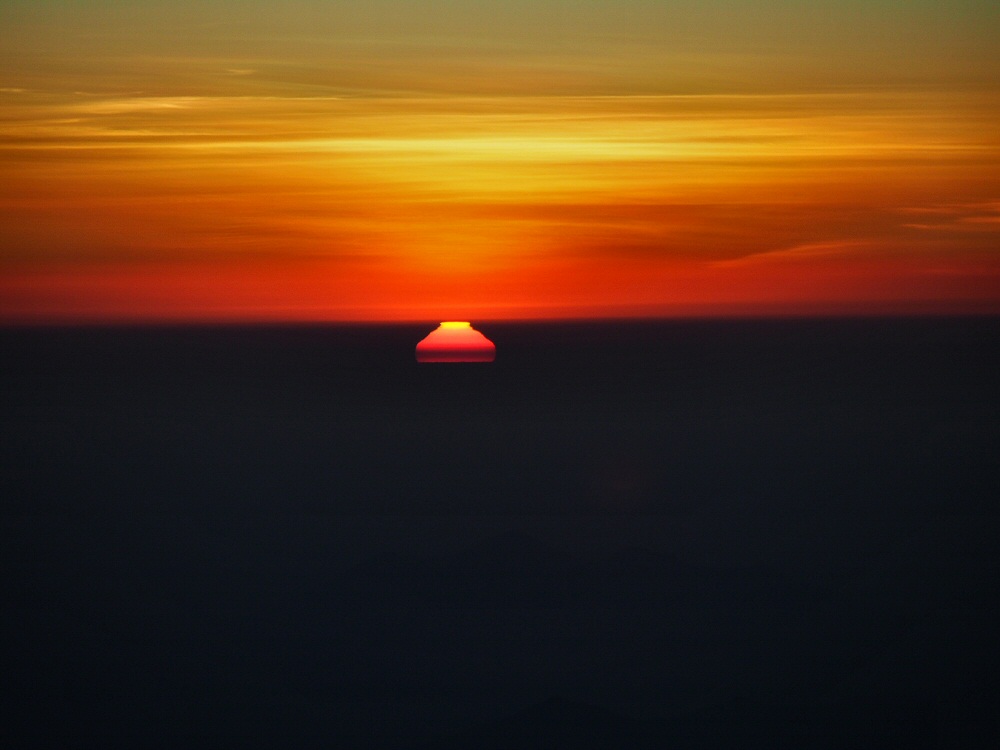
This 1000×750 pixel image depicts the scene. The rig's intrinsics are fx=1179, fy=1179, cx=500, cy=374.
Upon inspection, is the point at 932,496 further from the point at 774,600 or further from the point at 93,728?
the point at 93,728

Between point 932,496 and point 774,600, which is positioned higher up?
point 932,496

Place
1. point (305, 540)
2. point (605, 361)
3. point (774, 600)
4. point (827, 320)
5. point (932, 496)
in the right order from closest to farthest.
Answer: point (774, 600)
point (305, 540)
point (932, 496)
point (605, 361)
point (827, 320)

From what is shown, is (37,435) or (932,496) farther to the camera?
(37,435)

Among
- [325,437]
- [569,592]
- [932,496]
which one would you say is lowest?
[569,592]

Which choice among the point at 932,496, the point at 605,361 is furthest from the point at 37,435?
the point at 605,361

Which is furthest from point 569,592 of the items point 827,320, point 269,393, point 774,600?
point 827,320

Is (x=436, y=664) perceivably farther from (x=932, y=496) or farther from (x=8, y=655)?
(x=932, y=496)

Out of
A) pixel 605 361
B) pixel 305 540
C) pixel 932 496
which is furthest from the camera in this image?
pixel 605 361
